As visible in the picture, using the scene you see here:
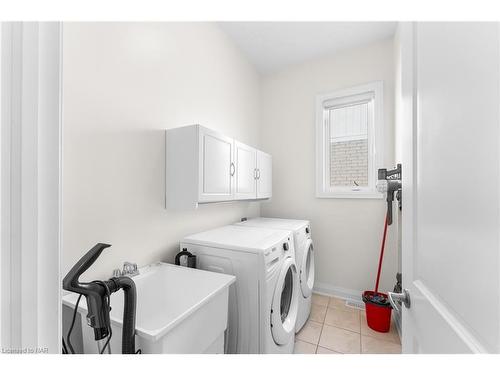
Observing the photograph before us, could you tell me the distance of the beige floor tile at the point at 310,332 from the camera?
1.80 metres

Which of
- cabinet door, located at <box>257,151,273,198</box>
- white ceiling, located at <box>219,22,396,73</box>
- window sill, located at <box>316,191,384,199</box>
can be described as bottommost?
window sill, located at <box>316,191,384,199</box>

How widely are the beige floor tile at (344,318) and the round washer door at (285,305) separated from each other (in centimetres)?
63

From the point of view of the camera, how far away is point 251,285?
4.19 feet

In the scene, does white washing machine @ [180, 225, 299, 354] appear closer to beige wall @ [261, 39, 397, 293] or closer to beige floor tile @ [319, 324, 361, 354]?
beige floor tile @ [319, 324, 361, 354]

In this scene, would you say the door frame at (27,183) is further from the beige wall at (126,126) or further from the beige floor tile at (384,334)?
the beige floor tile at (384,334)

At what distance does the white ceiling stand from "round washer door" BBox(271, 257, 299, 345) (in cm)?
223

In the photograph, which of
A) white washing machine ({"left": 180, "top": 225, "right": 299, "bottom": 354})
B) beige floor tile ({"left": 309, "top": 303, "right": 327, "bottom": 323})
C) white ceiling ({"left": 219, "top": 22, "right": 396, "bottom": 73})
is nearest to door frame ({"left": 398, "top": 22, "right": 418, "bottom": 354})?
white washing machine ({"left": 180, "top": 225, "right": 299, "bottom": 354})

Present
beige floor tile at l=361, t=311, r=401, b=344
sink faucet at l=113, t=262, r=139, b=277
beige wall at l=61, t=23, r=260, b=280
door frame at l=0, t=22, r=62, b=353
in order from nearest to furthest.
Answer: door frame at l=0, t=22, r=62, b=353, beige wall at l=61, t=23, r=260, b=280, sink faucet at l=113, t=262, r=139, b=277, beige floor tile at l=361, t=311, r=401, b=344

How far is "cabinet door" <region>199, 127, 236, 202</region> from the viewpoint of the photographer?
1.45 metres

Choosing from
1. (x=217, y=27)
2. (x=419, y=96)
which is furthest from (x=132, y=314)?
(x=217, y=27)

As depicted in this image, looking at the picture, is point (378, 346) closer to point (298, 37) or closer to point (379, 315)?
point (379, 315)

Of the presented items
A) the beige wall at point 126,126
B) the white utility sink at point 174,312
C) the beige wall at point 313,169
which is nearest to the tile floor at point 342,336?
the beige wall at point 313,169

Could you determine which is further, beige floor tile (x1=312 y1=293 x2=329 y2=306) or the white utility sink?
beige floor tile (x1=312 y1=293 x2=329 y2=306)
